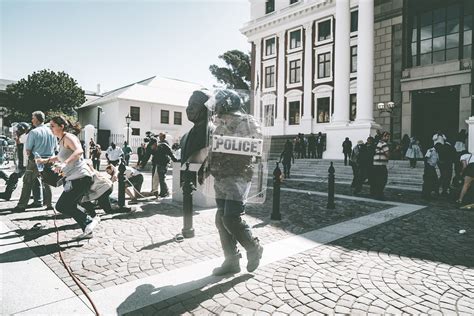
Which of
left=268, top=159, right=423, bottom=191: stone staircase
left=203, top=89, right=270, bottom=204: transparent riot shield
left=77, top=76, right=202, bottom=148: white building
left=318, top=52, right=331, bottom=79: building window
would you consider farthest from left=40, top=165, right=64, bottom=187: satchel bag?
left=77, top=76, right=202, bottom=148: white building

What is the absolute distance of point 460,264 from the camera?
3635 millimetres

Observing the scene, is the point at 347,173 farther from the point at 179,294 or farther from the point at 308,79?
the point at 308,79

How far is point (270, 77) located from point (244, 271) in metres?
29.5

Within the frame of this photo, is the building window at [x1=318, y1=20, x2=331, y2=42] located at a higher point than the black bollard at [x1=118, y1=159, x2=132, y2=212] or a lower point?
higher

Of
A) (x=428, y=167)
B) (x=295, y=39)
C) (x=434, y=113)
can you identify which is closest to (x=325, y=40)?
(x=295, y=39)

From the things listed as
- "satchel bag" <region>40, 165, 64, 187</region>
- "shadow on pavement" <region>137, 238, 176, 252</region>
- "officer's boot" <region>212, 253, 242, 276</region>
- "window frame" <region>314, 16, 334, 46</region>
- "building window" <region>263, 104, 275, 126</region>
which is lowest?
"shadow on pavement" <region>137, 238, 176, 252</region>

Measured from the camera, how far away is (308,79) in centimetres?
2772

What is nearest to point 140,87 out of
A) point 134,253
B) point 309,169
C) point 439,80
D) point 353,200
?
point 309,169

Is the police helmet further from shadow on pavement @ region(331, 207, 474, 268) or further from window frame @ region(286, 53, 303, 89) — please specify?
window frame @ region(286, 53, 303, 89)

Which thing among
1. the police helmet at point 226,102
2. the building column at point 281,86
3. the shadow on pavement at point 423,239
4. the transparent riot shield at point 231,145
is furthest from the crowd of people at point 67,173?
the building column at point 281,86

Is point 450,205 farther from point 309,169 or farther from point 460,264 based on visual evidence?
point 309,169

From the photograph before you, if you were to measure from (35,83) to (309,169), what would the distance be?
119 ft

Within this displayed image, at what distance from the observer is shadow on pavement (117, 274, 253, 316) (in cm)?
253

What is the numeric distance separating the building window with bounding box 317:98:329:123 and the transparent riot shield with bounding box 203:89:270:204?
2501 cm
